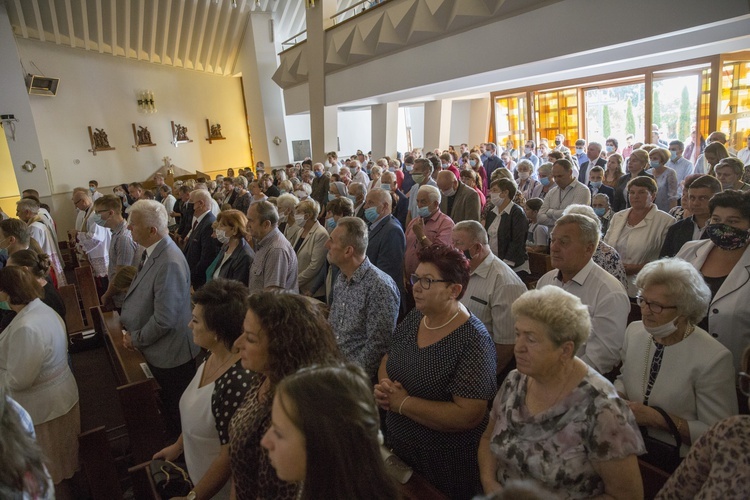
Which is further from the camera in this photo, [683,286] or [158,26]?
[158,26]

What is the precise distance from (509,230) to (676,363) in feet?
8.27

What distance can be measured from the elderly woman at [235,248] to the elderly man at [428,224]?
148 cm

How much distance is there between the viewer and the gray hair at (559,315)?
1.70 metres

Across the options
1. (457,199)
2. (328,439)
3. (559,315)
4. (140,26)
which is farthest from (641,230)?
(140,26)

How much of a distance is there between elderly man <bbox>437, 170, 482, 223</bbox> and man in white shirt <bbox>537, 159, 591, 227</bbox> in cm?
85

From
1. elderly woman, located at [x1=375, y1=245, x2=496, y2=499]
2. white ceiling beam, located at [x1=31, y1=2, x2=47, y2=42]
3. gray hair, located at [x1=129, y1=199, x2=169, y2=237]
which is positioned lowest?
elderly woman, located at [x1=375, y1=245, x2=496, y2=499]

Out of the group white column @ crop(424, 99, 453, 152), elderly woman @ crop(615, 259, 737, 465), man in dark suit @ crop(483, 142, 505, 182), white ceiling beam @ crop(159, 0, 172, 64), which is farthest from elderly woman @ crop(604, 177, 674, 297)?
white ceiling beam @ crop(159, 0, 172, 64)

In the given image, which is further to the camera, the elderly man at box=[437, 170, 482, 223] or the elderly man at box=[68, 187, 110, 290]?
the elderly man at box=[68, 187, 110, 290]

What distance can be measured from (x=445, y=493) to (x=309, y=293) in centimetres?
250

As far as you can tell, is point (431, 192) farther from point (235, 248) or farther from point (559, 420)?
point (559, 420)

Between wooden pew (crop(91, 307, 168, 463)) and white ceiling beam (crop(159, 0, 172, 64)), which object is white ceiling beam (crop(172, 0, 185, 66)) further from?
wooden pew (crop(91, 307, 168, 463))

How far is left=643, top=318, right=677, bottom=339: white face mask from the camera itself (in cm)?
199

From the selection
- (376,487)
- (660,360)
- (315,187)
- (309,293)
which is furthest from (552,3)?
(376,487)

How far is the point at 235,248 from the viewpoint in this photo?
13.0ft
